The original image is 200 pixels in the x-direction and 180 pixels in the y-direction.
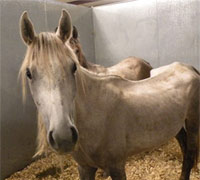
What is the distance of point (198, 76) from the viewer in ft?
6.52

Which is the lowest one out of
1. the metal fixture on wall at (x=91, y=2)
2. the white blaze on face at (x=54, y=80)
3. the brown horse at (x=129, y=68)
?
the brown horse at (x=129, y=68)

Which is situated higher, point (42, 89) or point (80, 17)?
point (80, 17)

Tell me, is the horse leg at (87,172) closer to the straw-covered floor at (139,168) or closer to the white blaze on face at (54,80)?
the white blaze on face at (54,80)

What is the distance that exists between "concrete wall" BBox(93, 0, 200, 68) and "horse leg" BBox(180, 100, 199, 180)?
1009 millimetres

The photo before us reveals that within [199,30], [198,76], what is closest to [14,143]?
[198,76]

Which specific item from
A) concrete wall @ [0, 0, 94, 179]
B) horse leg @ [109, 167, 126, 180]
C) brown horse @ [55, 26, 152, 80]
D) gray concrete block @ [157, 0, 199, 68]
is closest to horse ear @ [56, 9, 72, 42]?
horse leg @ [109, 167, 126, 180]

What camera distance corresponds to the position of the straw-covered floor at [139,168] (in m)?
2.35

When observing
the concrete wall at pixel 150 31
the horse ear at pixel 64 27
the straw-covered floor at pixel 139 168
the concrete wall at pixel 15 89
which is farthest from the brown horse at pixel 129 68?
the horse ear at pixel 64 27

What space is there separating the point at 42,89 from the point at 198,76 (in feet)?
4.68

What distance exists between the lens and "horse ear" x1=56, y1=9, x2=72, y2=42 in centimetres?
116

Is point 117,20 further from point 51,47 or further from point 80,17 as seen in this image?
point 51,47

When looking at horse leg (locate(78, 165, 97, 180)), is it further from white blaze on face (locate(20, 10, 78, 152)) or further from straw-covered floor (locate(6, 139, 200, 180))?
straw-covered floor (locate(6, 139, 200, 180))

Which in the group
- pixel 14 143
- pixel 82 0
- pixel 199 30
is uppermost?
pixel 82 0

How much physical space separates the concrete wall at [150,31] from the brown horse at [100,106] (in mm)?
869
